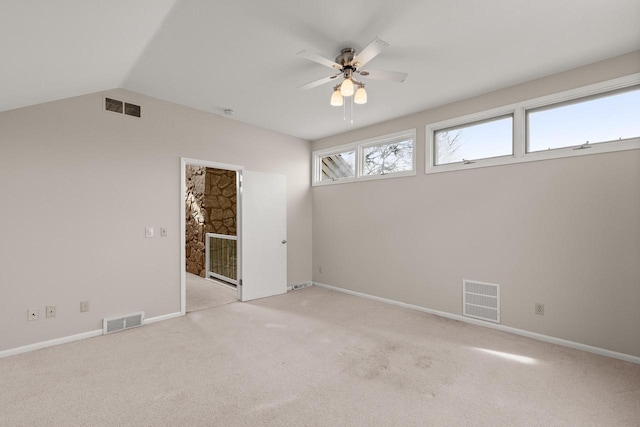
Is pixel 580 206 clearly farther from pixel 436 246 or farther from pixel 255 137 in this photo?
pixel 255 137

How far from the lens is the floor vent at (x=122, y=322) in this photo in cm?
313

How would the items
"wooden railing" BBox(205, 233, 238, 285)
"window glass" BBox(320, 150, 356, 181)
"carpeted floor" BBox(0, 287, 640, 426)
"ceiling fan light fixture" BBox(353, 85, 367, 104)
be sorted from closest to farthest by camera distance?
1. "carpeted floor" BBox(0, 287, 640, 426)
2. "ceiling fan light fixture" BBox(353, 85, 367, 104)
3. "window glass" BBox(320, 150, 356, 181)
4. "wooden railing" BBox(205, 233, 238, 285)

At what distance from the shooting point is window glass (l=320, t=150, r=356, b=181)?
502cm

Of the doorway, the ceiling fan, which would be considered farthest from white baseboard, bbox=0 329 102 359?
the ceiling fan

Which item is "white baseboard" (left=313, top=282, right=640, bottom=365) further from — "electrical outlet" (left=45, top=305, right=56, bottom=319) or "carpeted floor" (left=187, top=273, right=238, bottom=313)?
"electrical outlet" (left=45, top=305, right=56, bottom=319)

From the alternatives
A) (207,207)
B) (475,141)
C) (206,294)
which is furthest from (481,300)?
(207,207)

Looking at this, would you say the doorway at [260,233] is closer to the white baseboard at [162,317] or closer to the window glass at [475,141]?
the white baseboard at [162,317]

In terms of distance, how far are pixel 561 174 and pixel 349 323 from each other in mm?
2798

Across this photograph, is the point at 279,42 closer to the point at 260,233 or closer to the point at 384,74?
the point at 384,74

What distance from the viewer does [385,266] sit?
14.4 ft

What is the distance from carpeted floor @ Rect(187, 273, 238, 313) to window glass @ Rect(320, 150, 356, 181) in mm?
2689

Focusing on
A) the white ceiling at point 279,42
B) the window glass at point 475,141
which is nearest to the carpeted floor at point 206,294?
the white ceiling at point 279,42

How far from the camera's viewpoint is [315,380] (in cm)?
226

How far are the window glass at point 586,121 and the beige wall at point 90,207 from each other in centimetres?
401
